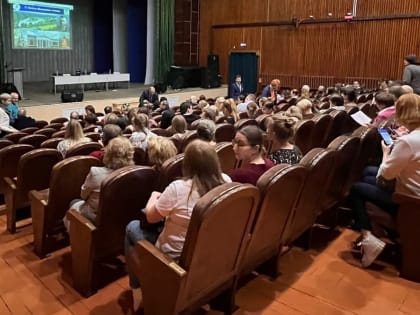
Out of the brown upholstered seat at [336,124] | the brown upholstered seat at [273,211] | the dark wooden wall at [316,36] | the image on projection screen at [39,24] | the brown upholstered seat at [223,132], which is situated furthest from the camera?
the image on projection screen at [39,24]

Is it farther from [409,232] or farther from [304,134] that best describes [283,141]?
[304,134]

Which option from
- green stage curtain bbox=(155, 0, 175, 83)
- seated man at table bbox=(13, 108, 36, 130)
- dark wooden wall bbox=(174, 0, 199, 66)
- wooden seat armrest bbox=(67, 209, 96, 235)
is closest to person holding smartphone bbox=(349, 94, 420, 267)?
wooden seat armrest bbox=(67, 209, 96, 235)

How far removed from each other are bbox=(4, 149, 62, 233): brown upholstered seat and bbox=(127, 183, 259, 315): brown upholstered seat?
1583 millimetres

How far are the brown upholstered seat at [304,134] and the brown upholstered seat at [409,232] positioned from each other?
4.98 feet

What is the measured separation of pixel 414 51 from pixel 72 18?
12055 millimetres

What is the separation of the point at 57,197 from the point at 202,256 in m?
1.45

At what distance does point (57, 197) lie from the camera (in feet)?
9.62

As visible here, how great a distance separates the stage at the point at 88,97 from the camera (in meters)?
10.5

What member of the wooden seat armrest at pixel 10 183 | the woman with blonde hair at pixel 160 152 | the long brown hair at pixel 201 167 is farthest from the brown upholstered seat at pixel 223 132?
the long brown hair at pixel 201 167

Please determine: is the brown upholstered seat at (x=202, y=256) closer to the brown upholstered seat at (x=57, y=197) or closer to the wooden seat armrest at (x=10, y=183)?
the brown upholstered seat at (x=57, y=197)

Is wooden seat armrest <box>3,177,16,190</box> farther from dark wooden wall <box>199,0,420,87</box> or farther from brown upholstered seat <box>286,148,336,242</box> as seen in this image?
dark wooden wall <box>199,0,420,87</box>

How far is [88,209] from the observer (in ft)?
8.81

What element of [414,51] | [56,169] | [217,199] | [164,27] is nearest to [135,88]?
[164,27]

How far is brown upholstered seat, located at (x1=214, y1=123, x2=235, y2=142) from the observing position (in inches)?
168
